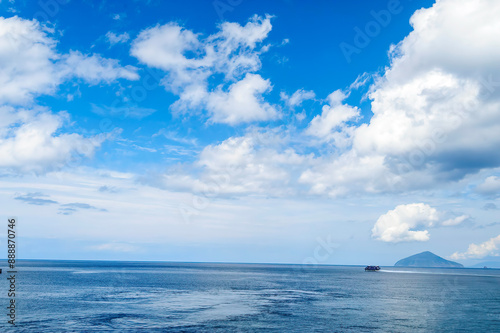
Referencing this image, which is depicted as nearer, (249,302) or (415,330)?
(415,330)

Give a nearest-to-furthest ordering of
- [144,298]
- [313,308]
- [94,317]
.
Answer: [94,317] → [313,308] → [144,298]

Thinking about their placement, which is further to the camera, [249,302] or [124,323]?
[249,302]

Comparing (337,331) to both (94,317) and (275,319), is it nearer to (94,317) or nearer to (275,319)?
(275,319)

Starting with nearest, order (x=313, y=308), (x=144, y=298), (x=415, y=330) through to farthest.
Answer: (x=415, y=330)
(x=313, y=308)
(x=144, y=298)

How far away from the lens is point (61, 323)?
187 feet

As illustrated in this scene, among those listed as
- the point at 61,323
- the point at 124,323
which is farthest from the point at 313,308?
the point at 61,323

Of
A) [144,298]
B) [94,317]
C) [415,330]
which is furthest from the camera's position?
[144,298]

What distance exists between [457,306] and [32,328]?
84529 millimetres

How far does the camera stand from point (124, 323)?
58.1 metres

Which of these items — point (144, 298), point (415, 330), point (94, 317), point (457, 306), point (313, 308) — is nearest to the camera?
point (415, 330)

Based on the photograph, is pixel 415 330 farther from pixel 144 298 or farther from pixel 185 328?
pixel 144 298

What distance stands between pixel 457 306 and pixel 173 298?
66.1 meters

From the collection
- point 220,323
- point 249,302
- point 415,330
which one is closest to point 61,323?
point 220,323

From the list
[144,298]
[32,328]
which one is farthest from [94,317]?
[144,298]
